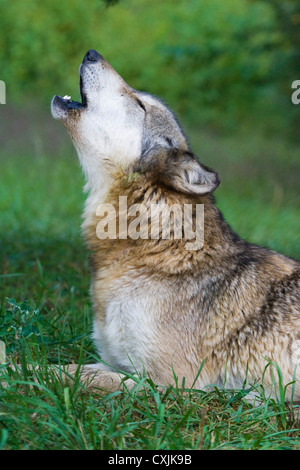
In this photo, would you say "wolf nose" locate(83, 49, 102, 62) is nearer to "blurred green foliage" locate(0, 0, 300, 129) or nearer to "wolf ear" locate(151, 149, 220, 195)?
"wolf ear" locate(151, 149, 220, 195)

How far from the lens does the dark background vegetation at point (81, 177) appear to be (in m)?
2.98

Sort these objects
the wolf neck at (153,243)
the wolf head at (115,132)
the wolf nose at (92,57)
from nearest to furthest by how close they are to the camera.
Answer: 1. the wolf neck at (153,243)
2. the wolf head at (115,132)
3. the wolf nose at (92,57)

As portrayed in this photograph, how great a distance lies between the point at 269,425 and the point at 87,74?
2.46m

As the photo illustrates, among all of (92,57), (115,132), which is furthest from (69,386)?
(92,57)

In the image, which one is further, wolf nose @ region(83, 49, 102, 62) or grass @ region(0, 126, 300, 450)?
wolf nose @ region(83, 49, 102, 62)

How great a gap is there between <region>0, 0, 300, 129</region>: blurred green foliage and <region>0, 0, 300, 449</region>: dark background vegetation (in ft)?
0.12

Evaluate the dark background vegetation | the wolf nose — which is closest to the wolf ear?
the wolf nose

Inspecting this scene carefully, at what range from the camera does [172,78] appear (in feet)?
51.0

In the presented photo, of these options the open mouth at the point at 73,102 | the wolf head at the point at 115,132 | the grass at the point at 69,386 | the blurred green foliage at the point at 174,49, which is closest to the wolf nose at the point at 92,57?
the wolf head at the point at 115,132

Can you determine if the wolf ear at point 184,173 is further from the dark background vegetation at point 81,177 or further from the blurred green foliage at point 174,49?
the blurred green foliage at point 174,49

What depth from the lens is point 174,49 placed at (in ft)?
46.0

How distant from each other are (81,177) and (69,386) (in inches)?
266

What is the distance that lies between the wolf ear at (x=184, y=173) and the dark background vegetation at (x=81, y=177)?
117 centimetres

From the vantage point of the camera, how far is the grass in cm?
281
